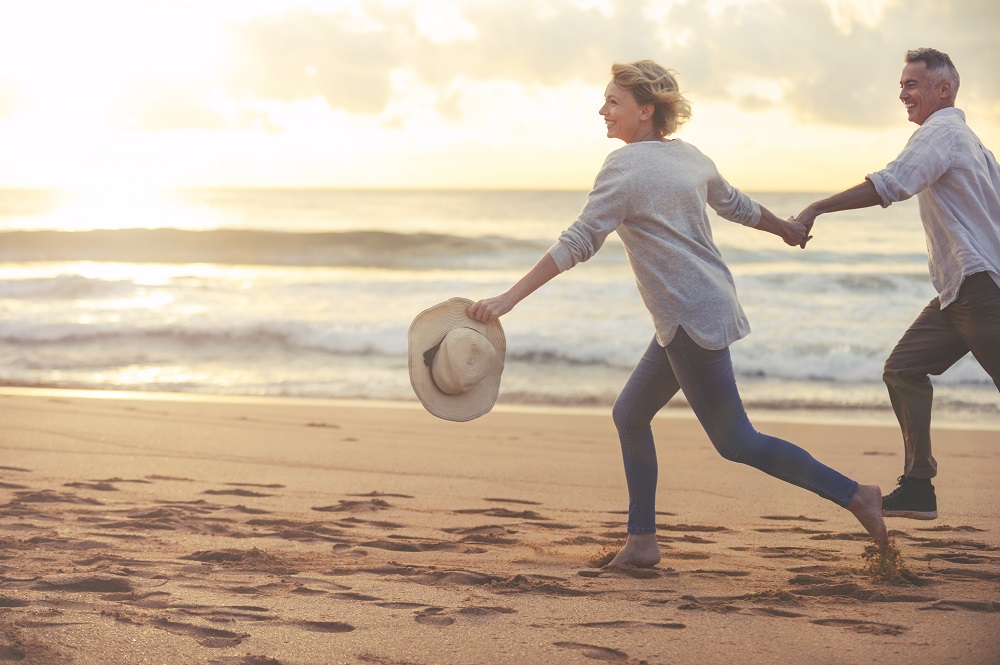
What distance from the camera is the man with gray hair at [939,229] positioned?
11.2 ft

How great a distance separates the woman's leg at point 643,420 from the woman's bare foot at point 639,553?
0.03m

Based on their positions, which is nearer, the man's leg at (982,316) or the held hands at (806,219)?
the man's leg at (982,316)

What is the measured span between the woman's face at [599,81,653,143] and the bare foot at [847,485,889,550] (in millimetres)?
1454

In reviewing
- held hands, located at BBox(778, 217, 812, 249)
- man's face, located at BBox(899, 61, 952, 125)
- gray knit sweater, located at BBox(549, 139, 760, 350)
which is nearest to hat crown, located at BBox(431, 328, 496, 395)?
gray knit sweater, located at BBox(549, 139, 760, 350)

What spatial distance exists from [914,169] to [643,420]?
1.28 meters

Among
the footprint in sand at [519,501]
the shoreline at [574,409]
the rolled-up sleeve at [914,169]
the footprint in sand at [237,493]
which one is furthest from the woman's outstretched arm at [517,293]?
the shoreline at [574,409]

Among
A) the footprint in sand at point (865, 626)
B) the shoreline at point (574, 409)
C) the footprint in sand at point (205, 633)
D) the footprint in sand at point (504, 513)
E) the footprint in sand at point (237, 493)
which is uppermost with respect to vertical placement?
the shoreline at point (574, 409)

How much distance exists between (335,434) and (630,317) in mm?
7747

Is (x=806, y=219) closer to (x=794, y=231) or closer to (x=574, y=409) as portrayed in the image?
(x=794, y=231)

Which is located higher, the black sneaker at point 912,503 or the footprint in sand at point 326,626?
the black sneaker at point 912,503

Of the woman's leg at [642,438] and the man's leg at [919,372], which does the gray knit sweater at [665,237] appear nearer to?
the woman's leg at [642,438]

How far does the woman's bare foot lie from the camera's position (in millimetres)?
3797

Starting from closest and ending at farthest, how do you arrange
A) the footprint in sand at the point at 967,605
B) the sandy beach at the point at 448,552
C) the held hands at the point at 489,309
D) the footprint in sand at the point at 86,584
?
1. the sandy beach at the point at 448,552
2. the footprint in sand at the point at 967,605
3. the footprint in sand at the point at 86,584
4. the held hands at the point at 489,309

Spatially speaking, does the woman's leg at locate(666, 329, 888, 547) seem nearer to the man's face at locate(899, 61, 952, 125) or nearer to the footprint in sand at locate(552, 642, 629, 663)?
the footprint in sand at locate(552, 642, 629, 663)
